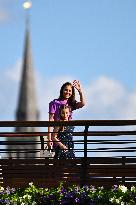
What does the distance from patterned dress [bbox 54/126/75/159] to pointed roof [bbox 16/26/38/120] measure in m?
170

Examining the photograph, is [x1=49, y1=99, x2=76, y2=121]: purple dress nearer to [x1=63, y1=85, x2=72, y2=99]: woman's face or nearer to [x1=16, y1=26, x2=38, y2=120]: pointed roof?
[x1=63, y1=85, x2=72, y2=99]: woman's face

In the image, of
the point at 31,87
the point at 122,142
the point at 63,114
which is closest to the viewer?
the point at 122,142

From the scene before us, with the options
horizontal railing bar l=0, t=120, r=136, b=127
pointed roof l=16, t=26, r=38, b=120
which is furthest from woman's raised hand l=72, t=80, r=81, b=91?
pointed roof l=16, t=26, r=38, b=120

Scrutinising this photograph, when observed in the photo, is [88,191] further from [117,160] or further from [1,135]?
[1,135]

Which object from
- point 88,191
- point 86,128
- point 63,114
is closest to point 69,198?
point 88,191

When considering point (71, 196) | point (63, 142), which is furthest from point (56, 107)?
point (71, 196)

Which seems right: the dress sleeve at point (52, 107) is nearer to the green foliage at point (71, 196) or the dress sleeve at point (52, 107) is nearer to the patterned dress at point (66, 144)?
the patterned dress at point (66, 144)

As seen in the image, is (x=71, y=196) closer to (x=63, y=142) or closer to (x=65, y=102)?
(x=63, y=142)

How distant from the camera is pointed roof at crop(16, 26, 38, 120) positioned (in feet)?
606

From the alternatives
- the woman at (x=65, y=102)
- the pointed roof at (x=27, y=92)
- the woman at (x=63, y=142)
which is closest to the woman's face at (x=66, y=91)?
the woman at (x=65, y=102)

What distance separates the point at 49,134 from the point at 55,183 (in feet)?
2.01

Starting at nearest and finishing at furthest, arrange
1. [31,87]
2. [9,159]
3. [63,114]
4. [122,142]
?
1. [122,142]
2. [9,159]
3. [63,114]
4. [31,87]

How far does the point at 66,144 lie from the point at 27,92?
18216cm

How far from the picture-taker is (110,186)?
10.3 m
